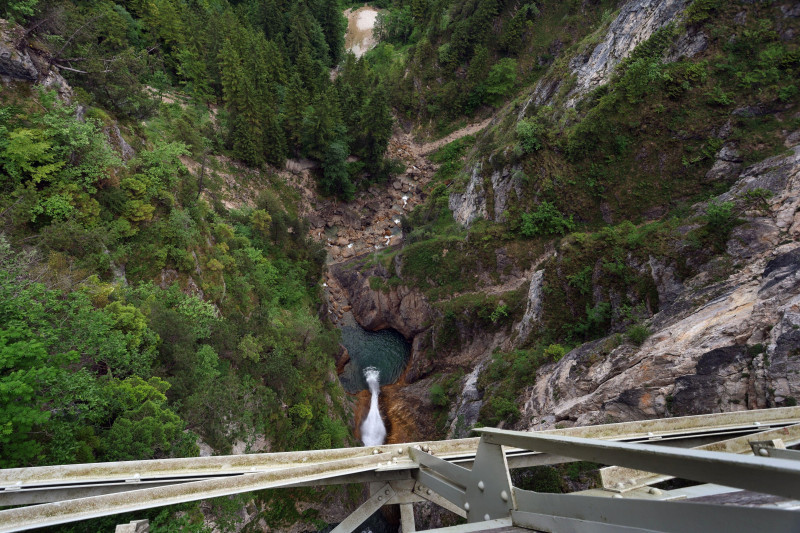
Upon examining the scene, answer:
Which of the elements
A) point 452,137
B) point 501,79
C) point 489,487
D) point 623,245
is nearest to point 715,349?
point 623,245

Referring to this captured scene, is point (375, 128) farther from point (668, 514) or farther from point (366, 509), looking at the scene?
point (668, 514)

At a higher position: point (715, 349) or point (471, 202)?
point (471, 202)

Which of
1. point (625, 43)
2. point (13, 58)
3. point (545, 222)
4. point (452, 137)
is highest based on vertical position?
point (452, 137)

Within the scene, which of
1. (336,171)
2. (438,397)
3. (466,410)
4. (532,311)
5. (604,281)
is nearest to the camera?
(604,281)

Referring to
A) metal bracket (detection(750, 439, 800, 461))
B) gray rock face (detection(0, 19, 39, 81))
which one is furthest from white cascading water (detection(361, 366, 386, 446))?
gray rock face (detection(0, 19, 39, 81))

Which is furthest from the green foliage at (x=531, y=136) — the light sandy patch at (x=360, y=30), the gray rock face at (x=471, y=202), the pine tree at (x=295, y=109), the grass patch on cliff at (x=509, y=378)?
the light sandy patch at (x=360, y=30)

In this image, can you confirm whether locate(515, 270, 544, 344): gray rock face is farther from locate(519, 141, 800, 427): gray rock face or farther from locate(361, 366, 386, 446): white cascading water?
locate(361, 366, 386, 446): white cascading water
